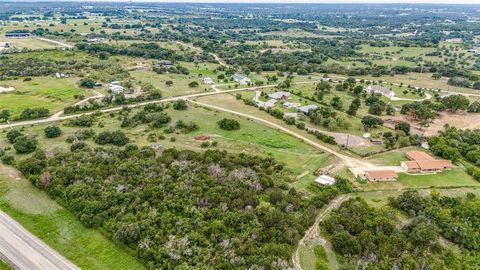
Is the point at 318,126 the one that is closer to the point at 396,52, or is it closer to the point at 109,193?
the point at 109,193

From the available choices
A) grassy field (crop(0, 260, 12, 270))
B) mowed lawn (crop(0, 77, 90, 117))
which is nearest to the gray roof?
mowed lawn (crop(0, 77, 90, 117))

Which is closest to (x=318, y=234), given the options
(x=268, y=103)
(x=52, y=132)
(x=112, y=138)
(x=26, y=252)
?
(x=26, y=252)

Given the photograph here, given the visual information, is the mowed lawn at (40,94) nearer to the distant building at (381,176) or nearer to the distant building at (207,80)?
the distant building at (207,80)

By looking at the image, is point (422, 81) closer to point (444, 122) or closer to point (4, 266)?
point (444, 122)

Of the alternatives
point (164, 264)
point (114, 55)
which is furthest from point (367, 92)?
point (114, 55)

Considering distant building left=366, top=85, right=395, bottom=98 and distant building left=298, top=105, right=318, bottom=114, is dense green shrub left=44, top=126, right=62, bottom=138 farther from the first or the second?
distant building left=366, top=85, right=395, bottom=98

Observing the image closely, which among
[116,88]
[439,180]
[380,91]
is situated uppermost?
[380,91]
